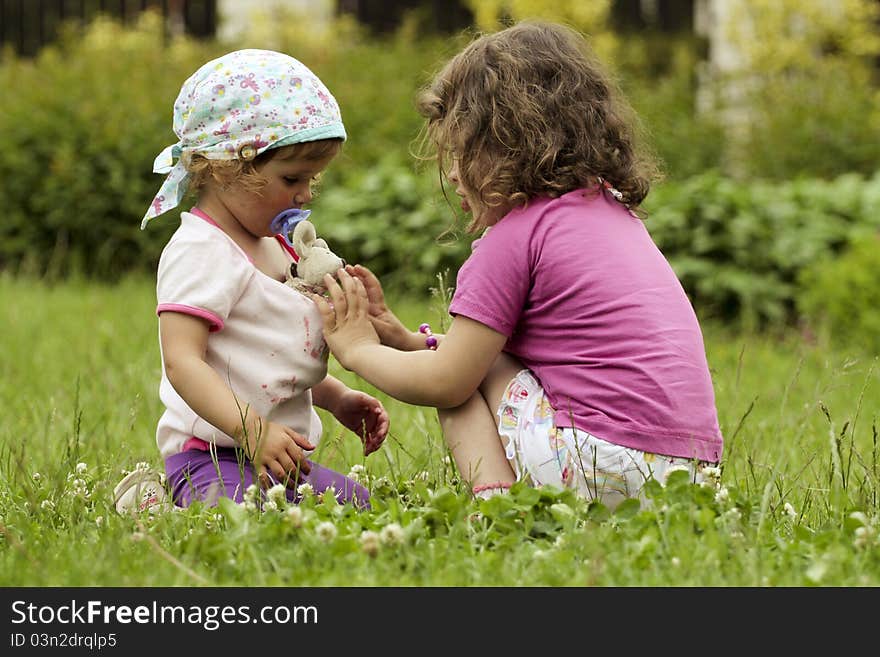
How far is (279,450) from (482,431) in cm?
48

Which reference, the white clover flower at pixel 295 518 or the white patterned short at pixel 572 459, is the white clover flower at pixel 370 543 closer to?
the white clover flower at pixel 295 518

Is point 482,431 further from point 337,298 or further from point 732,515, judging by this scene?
point 732,515

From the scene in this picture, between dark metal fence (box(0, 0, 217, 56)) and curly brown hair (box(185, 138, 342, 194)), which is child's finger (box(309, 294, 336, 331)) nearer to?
curly brown hair (box(185, 138, 342, 194))

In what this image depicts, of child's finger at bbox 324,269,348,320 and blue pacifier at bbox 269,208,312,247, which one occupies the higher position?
blue pacifier at bbox 269,208,312,247

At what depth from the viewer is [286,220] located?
3.07 meters

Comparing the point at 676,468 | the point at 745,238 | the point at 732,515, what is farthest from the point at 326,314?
the point at 745,238

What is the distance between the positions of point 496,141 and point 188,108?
73 cm

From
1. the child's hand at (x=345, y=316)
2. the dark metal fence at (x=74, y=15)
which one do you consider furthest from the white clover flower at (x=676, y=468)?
the dark metal fence at (x=74, y=15)

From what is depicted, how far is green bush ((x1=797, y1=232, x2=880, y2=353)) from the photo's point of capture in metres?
6.60

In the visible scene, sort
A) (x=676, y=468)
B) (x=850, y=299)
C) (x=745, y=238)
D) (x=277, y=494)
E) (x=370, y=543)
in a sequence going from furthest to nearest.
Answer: (x=745, y=238), (x=850, y=299), (x=676, y=468), (x=277, y=494), (x=370, y=543)

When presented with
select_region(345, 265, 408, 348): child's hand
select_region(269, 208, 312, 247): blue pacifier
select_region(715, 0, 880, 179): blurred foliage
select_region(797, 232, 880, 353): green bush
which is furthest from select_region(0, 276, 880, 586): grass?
select_region(715, 0, 880, 179): blurred foliage

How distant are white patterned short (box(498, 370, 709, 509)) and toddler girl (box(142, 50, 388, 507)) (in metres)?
0.45
